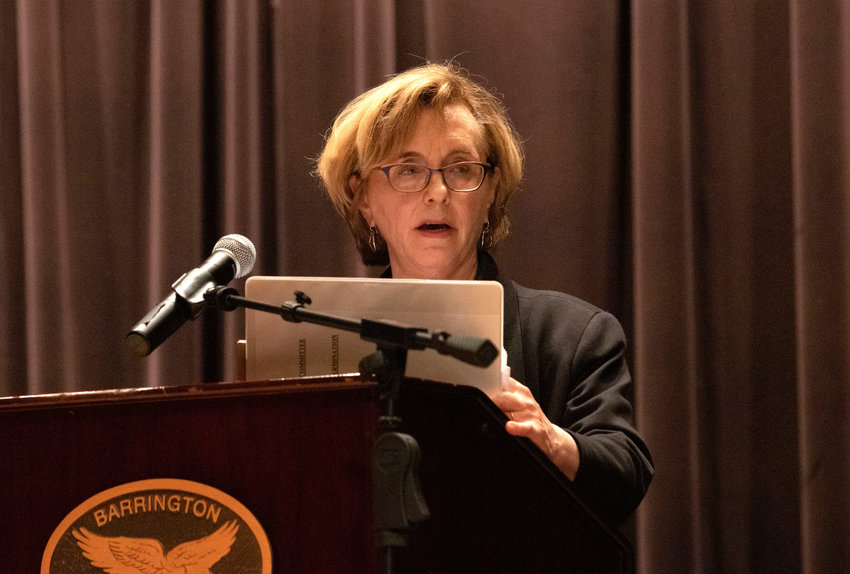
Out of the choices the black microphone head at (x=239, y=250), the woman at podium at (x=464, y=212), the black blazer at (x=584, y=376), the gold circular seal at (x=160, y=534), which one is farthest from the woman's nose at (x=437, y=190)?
the gold circular seal at (x=160, y=534)

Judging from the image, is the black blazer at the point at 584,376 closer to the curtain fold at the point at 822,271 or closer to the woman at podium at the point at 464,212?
the woman at podium at the point at 464,212

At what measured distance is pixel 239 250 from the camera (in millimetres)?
1271

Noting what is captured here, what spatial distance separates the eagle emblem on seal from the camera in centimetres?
92

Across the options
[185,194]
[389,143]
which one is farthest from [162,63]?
[389,143]

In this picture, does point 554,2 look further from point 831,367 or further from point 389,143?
point 831,367

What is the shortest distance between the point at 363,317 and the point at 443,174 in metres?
0.66

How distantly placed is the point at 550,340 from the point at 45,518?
1.03m

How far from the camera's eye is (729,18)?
2230 millimetres

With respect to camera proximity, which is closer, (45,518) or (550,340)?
(45,518)

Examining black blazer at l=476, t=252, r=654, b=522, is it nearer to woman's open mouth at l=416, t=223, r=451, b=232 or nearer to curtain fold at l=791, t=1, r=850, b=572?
woman's open mouth at l=416, t=223, r=451, b=232

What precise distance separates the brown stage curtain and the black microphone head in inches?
44.3

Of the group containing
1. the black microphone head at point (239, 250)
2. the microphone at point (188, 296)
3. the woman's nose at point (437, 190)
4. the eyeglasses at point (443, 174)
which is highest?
the eyeglasses at point (443, 174)

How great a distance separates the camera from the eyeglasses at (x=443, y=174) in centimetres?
176

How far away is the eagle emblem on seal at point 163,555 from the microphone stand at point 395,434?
0.54ft
